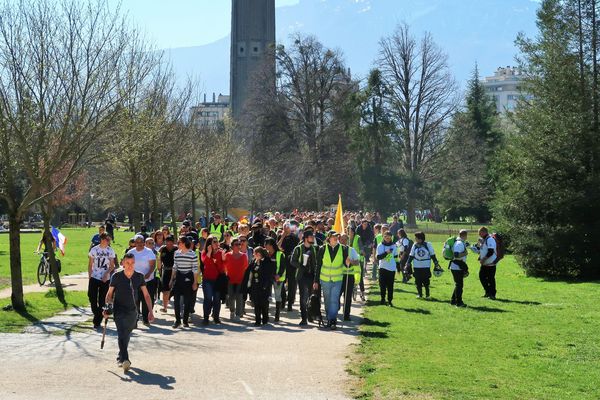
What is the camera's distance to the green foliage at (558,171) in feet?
85.0

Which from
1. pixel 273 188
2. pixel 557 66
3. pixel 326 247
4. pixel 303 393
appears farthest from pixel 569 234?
pixel 273 188

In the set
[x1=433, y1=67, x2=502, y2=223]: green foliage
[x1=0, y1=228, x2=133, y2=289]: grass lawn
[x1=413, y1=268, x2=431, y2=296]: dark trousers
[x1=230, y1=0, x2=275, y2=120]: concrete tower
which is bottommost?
[x1=0, y1=228, x2=133, y2=289]: grass lawn

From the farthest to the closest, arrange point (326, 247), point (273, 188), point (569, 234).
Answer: point (273, 188)
point (569, 234)
point (326, 247)

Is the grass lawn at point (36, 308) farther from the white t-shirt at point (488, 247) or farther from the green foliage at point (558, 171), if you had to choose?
the green foliage at point (558, 171)

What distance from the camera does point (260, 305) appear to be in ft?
49.6

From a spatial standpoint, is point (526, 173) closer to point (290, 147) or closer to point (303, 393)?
point (303, 393)

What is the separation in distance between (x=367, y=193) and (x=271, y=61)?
13154 millimetres

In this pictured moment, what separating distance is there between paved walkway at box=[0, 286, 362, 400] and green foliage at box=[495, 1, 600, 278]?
45.8 feet

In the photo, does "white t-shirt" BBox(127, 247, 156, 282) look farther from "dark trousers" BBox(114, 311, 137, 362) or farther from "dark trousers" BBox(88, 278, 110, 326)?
"dark trousers" BBox(114, 311, 137, 362)

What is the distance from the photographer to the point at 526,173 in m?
26.9

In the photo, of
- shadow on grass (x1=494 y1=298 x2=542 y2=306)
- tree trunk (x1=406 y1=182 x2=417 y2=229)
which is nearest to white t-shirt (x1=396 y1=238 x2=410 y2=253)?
shadow on grass (x1=494 y1=298 x2=542 y2=306)

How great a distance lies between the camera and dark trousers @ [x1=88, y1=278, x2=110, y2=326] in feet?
47.3

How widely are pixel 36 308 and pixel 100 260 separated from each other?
3.43 meters

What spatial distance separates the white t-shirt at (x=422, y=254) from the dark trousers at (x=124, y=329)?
365 inches
